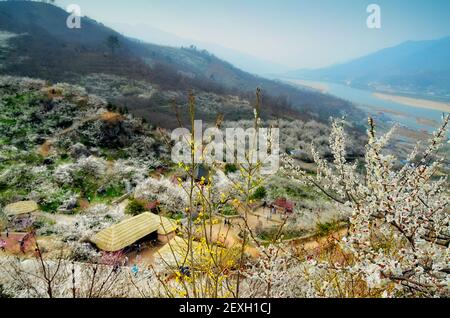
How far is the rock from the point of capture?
23.6 m

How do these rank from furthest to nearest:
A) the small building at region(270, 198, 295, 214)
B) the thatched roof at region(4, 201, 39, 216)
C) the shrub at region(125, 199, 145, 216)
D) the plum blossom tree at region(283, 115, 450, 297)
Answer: the small building at region(270, 198, 295, 214) < the shrub at region(125, 199, 145, 216) < the thatched roof at region(4, 201, 39, 216) < the plum blossom tree at region(283, 115, 450, 297)

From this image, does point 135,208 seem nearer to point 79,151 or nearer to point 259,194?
point 259,194

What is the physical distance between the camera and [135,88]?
57.3 m

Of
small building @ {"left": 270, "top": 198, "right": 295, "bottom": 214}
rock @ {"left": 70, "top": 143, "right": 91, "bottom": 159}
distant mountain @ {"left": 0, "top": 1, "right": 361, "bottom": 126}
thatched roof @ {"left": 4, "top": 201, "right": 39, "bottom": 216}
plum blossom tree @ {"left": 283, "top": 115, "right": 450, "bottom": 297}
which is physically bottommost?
small building @ {"left": 270, "top": 198, "right": 295, "bottom": 214}

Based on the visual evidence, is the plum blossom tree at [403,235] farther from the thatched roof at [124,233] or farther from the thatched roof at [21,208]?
the thatched roof at [21,208]

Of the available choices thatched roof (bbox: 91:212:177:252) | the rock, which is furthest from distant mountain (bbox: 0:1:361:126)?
the rock

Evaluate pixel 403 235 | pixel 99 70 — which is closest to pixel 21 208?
pixel 403 235

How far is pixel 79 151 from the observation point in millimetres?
24141

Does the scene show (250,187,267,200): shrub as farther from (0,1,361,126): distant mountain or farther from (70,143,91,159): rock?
(70,143,91,159): rock

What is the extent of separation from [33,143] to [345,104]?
10785cm

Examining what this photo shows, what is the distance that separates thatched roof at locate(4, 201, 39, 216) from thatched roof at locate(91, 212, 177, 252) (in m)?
4.43

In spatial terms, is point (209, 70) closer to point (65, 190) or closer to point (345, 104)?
point (345, 104)

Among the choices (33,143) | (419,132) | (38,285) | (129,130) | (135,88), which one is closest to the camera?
(38,285)
